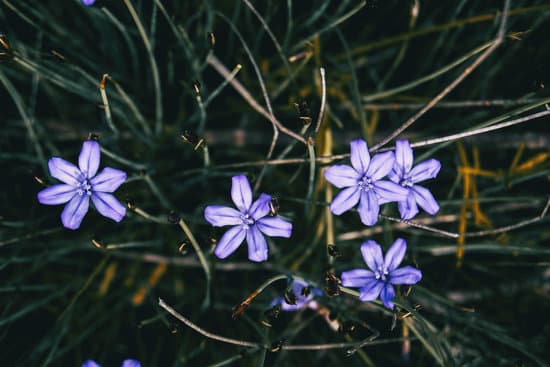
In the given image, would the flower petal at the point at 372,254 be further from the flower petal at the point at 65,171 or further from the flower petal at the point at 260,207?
the flower petal at the point at 65,171

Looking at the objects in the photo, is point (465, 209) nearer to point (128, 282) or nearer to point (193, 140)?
point (193, 140)

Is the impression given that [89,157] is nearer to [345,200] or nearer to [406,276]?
[345,200]

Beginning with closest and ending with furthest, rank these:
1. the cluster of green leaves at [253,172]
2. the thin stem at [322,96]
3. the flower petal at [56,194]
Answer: the thin stem at [322,96] → the flower petal at [56,194] → the cluster of green leaves at [253,172]

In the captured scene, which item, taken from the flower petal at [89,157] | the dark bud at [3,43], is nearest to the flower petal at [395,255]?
the flower petal at [89,157]

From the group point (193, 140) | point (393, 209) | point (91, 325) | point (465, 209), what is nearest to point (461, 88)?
point (465, 209)

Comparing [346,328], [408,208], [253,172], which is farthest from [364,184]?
[253,172]
